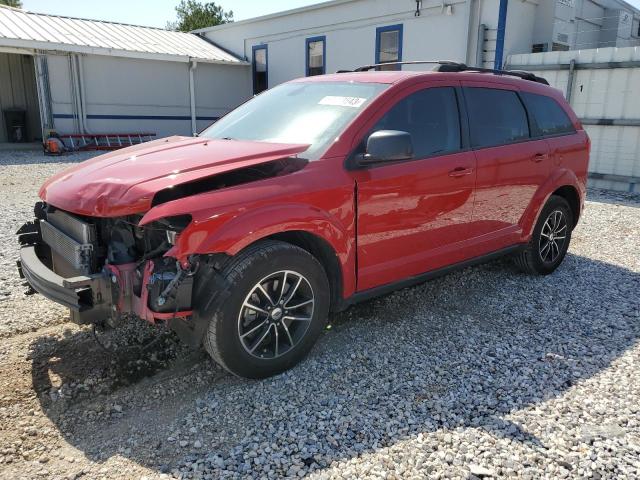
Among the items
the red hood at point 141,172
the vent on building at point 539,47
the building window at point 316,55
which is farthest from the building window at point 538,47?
the red hood at point 141,172

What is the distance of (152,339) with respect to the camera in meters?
3.86

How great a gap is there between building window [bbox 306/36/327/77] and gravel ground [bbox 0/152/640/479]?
540 inches

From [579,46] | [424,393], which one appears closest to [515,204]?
[424,393]

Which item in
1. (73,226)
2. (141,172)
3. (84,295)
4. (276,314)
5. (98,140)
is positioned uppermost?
(141,172)

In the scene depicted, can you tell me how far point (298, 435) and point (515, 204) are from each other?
10.1 ft

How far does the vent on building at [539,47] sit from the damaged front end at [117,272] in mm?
12466

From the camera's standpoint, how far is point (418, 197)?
387 cm

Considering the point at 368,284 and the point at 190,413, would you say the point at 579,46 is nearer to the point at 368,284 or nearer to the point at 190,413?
the point at 368,284

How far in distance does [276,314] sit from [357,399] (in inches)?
27.9

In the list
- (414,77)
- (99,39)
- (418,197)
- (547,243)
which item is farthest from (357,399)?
(99,39)

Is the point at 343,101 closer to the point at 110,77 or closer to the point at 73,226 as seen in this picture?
the point at 73,226

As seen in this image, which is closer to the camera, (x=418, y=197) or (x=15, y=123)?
Result: (x=418, y=197)

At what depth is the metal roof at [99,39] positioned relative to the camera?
1562 centimetres

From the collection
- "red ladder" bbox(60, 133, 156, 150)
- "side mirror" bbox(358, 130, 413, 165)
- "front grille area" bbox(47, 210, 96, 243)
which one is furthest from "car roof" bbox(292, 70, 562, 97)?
"red ladder" bbox(60, 133, 156, 150)
